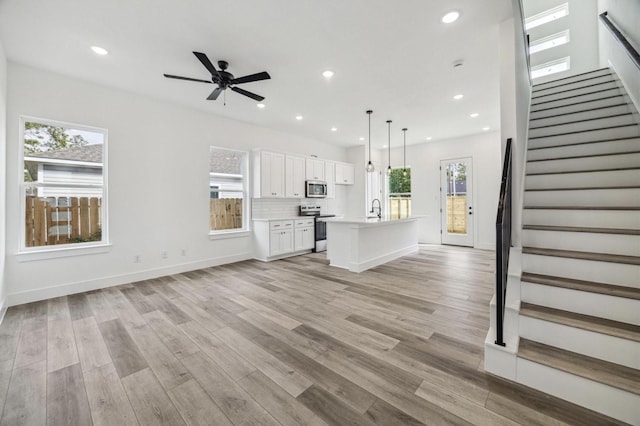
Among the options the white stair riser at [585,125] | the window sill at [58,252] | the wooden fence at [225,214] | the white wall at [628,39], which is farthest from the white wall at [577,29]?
the window sill at [58,252]

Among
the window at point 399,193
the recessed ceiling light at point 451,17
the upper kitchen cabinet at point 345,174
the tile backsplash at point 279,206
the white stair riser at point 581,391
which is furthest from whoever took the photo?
the window at point 399,193

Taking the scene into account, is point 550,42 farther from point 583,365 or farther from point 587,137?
point 583,365

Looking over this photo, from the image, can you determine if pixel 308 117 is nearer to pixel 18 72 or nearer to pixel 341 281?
pixel 341 281

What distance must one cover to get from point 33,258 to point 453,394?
4936mm

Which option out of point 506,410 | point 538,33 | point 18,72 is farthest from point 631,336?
point 538,33

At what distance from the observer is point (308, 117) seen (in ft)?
17.9

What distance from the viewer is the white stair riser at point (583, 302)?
163 centimetres

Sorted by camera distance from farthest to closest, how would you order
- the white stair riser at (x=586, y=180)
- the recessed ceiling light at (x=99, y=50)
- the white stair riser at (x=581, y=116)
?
the white stair riser at (x=581, y=116) → the recessed ceiling light at (x=99, y=50) → the white stair riser at (x=586, y=180)

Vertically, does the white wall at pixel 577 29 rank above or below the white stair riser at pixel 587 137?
above

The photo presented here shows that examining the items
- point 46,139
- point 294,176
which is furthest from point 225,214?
point 46,139

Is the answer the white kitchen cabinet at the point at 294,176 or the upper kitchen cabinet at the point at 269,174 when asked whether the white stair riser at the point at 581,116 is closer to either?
the white kitchen cabinet at the point at 294,176

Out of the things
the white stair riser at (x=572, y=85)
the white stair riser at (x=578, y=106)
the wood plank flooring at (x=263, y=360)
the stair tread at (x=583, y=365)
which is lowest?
the wood plank flooring at (x=263, y=360)

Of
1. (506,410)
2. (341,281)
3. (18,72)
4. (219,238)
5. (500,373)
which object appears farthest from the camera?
(219,238)

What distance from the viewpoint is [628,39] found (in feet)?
9.33
